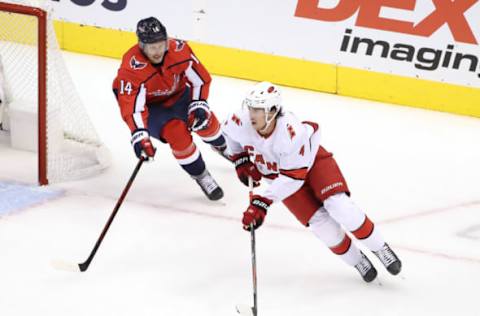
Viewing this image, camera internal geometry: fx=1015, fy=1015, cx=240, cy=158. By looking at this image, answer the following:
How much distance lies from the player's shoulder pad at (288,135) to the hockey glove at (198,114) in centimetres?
100

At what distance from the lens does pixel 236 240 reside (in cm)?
492

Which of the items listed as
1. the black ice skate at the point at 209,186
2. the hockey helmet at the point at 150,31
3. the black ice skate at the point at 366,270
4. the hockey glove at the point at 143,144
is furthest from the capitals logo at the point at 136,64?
the black ice skate at the point at 366,270

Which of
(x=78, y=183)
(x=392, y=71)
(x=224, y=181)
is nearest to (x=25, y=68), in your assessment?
(x=78, y=183)

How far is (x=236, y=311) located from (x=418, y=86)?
10.5 feet

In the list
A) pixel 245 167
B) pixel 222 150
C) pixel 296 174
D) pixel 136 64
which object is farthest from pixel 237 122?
pixel 222 150

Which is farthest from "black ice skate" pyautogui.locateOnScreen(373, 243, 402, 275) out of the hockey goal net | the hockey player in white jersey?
the hockey goal net

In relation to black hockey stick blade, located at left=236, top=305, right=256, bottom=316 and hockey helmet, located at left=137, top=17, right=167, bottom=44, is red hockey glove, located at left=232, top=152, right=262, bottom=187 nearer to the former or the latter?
black hockey stick blade, located at left=236, top=305, right=256, bottom=316

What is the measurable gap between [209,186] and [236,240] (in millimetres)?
495

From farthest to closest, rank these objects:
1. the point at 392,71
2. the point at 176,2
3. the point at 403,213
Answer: the point at 176,2 → the point at 392,71 → the point at 403,213

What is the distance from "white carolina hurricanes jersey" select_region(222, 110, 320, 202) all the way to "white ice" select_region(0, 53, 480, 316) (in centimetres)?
52

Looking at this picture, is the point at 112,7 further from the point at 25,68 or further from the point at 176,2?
the point at 25,68

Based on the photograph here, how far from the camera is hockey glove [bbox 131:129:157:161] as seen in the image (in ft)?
15.6

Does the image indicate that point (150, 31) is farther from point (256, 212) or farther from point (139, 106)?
point (256, 212)

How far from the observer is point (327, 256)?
475 cm
